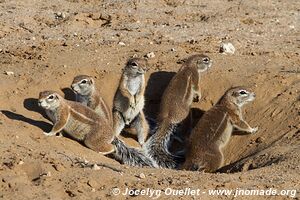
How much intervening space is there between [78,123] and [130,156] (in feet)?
2.58

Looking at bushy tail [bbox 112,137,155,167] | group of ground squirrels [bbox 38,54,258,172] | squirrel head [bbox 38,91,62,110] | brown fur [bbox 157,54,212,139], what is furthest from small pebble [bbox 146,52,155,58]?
squirrel head [bbox 38,91,62,110]

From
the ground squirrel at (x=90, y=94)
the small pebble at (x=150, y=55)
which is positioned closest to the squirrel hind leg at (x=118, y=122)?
the ground squirrel at (x=90, y=94)

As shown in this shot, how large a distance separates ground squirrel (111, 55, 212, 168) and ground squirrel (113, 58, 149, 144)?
1.06ft

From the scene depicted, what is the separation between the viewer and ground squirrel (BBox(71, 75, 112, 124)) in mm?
10172

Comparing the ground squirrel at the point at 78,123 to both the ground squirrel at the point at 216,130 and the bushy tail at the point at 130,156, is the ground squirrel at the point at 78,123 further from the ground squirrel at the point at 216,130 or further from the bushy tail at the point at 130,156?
A: the ground squirrel at the point at 216,130

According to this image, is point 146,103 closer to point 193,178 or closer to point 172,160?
point 172,160

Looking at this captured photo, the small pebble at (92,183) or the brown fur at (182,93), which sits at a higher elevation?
the small pebble at (92,183)

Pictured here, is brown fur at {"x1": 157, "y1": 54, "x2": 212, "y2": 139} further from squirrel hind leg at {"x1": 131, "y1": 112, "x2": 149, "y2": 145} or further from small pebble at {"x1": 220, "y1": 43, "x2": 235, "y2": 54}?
small pebble at {"x1": 220, "y1": 43, "x2": 235, "y2": 54}

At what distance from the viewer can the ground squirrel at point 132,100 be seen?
10672 mm

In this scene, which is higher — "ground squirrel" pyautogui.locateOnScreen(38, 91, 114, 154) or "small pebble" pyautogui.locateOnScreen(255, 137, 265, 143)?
"ground squirrel" pyautogui.locateOnScreen(38, 91, 114, 154)

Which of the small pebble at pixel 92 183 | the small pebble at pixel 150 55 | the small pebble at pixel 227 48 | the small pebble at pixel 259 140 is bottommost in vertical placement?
the small pebble at pixel 227 48

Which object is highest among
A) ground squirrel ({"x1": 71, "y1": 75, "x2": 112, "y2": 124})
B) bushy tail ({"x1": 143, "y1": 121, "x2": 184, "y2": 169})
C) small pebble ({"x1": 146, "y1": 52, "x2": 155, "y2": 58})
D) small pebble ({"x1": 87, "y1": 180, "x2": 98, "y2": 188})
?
small pebble ({"x1": 87, "y1": 180, "x2": 98, "y2": 188})

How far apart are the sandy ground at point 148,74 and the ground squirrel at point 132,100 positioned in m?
0.28

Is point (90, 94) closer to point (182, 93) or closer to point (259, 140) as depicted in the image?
point (182, 93)
